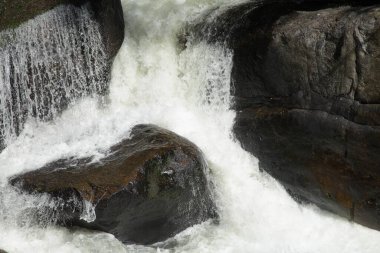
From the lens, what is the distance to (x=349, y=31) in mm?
6023

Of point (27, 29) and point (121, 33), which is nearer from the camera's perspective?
point (27, 29)

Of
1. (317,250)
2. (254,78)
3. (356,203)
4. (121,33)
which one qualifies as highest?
(121,33)

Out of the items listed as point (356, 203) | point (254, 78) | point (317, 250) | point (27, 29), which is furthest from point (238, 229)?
point (27, 29)

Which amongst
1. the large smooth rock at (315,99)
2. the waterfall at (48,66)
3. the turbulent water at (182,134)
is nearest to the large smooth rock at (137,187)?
the turbulent water at (182,134)

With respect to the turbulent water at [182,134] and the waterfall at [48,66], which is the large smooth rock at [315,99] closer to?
the turbulent water at [182,134]

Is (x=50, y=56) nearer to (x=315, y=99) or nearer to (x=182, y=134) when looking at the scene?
(x=182, y=134)

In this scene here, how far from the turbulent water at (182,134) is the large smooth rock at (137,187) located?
19 centimetres

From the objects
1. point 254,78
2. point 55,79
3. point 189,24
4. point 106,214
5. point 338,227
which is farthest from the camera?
point 189,24

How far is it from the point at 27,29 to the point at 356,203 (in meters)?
5.77

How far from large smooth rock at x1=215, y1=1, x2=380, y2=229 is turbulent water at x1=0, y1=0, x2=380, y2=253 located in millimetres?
273

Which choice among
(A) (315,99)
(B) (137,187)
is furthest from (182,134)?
(A) (315,99)

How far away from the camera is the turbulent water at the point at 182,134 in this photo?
19.8ft

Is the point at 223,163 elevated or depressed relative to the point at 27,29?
depressed

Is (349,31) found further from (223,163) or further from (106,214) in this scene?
(106,214)
